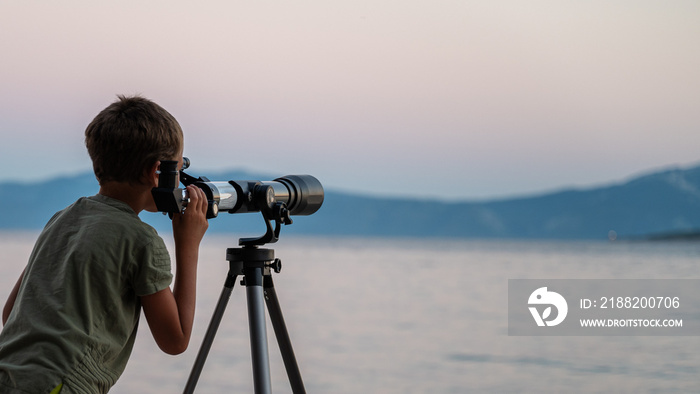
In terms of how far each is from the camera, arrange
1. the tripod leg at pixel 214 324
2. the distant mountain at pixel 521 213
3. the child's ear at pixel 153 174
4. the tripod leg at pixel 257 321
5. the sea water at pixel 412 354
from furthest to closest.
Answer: the distant mountain at pixel 521 213 → the sea water at pixel 412 354 → the tripod leg at pixel 214 324 → the tripod leg at pixel 257 321 → the child's ear at pixel 153 174

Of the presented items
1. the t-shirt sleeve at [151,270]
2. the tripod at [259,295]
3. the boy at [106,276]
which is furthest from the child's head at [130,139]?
the tripod at [259,295]

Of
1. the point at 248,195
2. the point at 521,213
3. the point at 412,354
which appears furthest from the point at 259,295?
the point at 521,213

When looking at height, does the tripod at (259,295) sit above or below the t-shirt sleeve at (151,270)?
below

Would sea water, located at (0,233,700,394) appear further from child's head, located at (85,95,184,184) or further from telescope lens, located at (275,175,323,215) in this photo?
child's head, located at (85,95,184,184)

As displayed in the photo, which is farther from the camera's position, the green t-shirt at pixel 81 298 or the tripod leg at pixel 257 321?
the tripod leg at pixel 257 321

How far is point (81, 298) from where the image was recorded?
119 cm

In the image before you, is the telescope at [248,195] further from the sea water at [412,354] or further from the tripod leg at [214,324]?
the sea water at [412,354]

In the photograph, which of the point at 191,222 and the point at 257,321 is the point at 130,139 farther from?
Answer: the point at 257,321

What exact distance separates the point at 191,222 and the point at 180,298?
12cm

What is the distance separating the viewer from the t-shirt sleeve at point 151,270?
3.96ft

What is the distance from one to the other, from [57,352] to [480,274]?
469 inches

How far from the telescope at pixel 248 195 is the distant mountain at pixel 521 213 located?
40.7 metres

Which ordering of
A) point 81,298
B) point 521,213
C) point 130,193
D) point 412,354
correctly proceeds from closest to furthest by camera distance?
point 81,298 → point 130,193 → point 412,354 → point 521,213

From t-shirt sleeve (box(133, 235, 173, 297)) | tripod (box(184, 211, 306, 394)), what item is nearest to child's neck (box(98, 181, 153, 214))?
t-shirt sleeve (box(133, 235, 173, 297))
